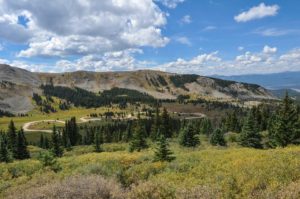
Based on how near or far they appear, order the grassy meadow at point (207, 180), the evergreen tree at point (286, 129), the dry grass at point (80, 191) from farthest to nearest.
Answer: the evergreen tree at point (286, 129) → the dry grass at point (80, 191) → the grassy meadow at point (207, 180)

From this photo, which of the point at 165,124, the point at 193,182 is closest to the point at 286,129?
the point at 193,182

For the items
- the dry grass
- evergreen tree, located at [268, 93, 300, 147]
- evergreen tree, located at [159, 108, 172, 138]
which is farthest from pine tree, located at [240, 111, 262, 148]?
the dry grass

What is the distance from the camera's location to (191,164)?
50.3ft

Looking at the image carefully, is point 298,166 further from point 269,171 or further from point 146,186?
point 146,186

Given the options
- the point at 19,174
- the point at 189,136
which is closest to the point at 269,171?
the point at 19,174

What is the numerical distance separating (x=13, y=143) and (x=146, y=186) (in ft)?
214

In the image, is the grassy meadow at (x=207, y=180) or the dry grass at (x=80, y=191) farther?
the dry grass at (x=80, y=191)

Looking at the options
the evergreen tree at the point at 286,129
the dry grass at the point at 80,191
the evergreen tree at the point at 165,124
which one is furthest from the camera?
the evergreen tree at the point at 165,124

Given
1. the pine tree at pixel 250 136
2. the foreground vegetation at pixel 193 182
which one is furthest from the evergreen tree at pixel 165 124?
A: the foreground vegetation at pixel 193 182

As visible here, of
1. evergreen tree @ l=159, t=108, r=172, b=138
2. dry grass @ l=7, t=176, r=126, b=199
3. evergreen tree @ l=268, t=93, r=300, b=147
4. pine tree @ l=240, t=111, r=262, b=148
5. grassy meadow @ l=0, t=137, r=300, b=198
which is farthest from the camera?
evergreen tree @ l=159, t=108, r=172, b=138

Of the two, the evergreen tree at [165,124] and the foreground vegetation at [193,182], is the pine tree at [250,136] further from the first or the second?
the evergreen tree at [165,124]

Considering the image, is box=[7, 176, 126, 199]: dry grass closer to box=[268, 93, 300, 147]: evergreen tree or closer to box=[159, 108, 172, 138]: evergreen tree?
box=[268, 93, 300, 147]: evergreen tree

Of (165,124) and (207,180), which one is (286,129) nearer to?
(207,180)

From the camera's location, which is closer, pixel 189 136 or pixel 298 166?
pixel 298 166
